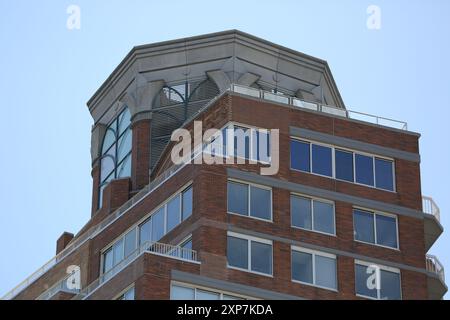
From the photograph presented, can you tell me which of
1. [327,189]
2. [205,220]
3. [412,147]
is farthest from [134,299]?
[412,147]

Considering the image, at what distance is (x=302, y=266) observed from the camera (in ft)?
302

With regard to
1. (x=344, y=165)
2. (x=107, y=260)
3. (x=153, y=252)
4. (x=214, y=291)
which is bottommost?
(x=214, y=291)

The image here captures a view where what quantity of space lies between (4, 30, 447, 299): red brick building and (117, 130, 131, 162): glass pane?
5601 mm

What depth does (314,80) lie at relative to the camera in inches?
4291

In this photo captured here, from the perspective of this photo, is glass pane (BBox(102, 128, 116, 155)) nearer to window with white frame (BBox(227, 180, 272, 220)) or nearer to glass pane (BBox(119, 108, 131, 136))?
glass pane (BBox(119, 108, 131, 136))

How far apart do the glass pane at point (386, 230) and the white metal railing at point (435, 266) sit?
2521 millimetres

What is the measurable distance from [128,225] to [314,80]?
57.1 ft

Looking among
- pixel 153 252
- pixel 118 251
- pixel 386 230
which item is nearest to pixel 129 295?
pixel 153 252

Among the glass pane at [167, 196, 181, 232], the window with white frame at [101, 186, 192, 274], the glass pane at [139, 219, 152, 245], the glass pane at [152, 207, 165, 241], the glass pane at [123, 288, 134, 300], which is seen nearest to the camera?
the glass pane at [123, 288, 134, 300]

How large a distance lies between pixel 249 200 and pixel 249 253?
3025 millimetres

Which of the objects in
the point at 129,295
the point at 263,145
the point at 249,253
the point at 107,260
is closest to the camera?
the point at 129,295

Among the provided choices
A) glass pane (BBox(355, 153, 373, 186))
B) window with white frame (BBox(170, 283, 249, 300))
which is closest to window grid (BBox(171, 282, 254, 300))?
window with white frame (BBox(170, 283, 249, 300))

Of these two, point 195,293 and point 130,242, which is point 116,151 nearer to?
point 130,242

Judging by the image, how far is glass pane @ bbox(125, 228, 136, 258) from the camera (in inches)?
3798
